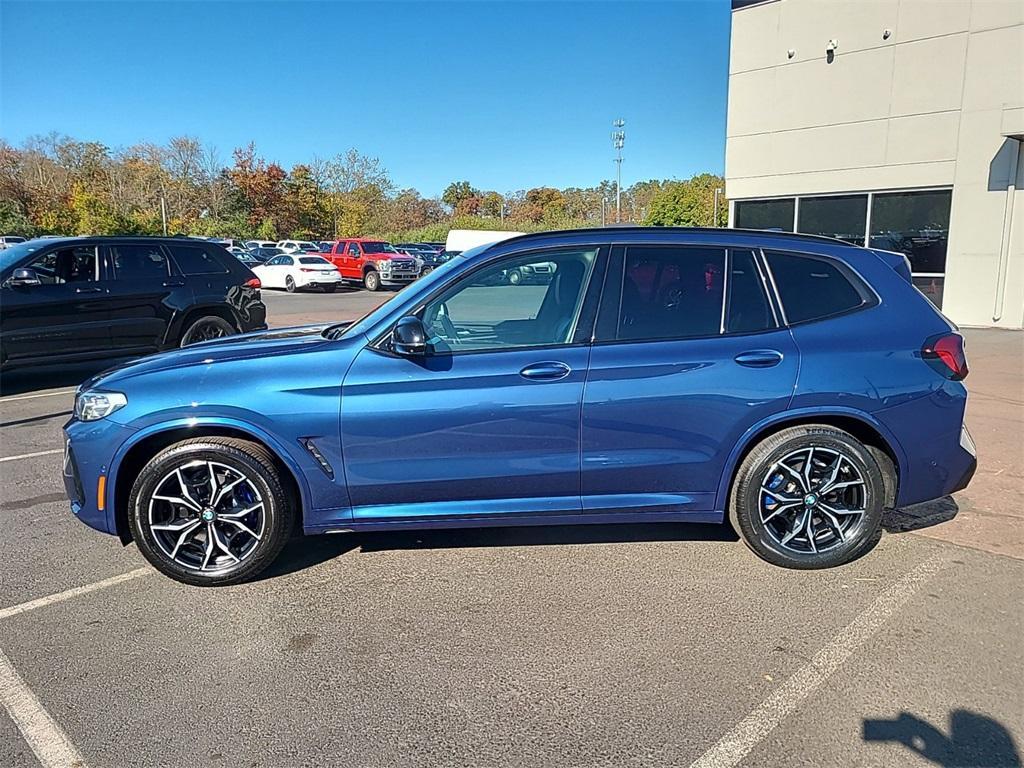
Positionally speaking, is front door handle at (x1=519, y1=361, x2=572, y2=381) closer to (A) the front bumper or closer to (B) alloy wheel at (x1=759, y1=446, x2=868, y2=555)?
(B) alloy wheel at (x1=759, y1=446, x2=868, y2=555)

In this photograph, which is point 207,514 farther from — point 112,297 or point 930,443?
point 112,297

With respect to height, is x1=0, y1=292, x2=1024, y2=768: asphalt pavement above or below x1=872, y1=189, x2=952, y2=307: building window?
below

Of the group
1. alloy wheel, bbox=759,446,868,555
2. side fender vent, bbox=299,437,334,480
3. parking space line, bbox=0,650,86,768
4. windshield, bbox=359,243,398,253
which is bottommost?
parking space line, bbox=0,650,86,768

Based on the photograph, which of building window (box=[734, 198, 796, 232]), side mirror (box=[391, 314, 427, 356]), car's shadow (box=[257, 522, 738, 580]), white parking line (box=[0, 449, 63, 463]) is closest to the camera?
side mirror (box=[391, 314, 427, 356])

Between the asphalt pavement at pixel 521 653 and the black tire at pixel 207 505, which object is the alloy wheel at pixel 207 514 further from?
the asphalt pavement at pixel 521 653

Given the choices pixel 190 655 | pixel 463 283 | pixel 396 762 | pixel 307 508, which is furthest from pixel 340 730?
pixel 463 283

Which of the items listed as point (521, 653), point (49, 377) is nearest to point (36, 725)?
point (521, 653)

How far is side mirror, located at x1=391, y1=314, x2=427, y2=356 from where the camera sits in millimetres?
3434

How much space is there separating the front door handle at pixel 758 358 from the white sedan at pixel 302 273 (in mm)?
25612

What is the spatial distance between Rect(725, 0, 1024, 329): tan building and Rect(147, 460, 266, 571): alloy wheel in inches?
566

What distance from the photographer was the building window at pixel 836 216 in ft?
48.2

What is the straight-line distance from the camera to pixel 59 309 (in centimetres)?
814

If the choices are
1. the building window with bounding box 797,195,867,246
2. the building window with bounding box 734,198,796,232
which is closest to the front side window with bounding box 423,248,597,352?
the building window with bounding box 797,195,867,246

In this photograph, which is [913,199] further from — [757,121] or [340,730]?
[340,730]
